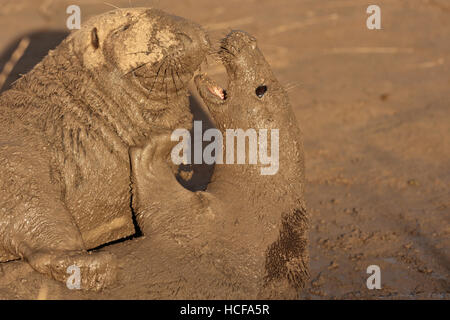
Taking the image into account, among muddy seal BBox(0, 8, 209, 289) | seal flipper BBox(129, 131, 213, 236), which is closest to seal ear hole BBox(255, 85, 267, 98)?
muddy seal BBox(0, 8, 209, 289)

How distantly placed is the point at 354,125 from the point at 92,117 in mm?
3872

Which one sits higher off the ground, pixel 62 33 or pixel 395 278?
pixel 62 33

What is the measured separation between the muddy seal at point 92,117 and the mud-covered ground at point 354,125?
0.29 metres

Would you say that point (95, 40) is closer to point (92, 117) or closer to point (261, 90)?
point (92, 117)

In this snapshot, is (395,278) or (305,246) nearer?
(305,246)

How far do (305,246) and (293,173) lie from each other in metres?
0.42

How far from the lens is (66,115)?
11.1ft

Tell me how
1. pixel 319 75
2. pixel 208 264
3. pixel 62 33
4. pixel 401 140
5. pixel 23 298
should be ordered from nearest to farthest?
pixel 23 298, pixel 208 264, pixel 401 140, pixel 319 75, pixel 62 33

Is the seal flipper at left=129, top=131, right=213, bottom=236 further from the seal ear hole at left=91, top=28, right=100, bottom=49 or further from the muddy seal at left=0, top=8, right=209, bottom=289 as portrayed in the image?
the seal ear hole at left=91, top=28, right=100, bottom=49

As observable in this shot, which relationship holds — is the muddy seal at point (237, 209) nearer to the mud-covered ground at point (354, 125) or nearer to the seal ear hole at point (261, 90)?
the seal ear hole at point (261, 90)

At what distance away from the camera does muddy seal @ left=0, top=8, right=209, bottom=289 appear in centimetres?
316
